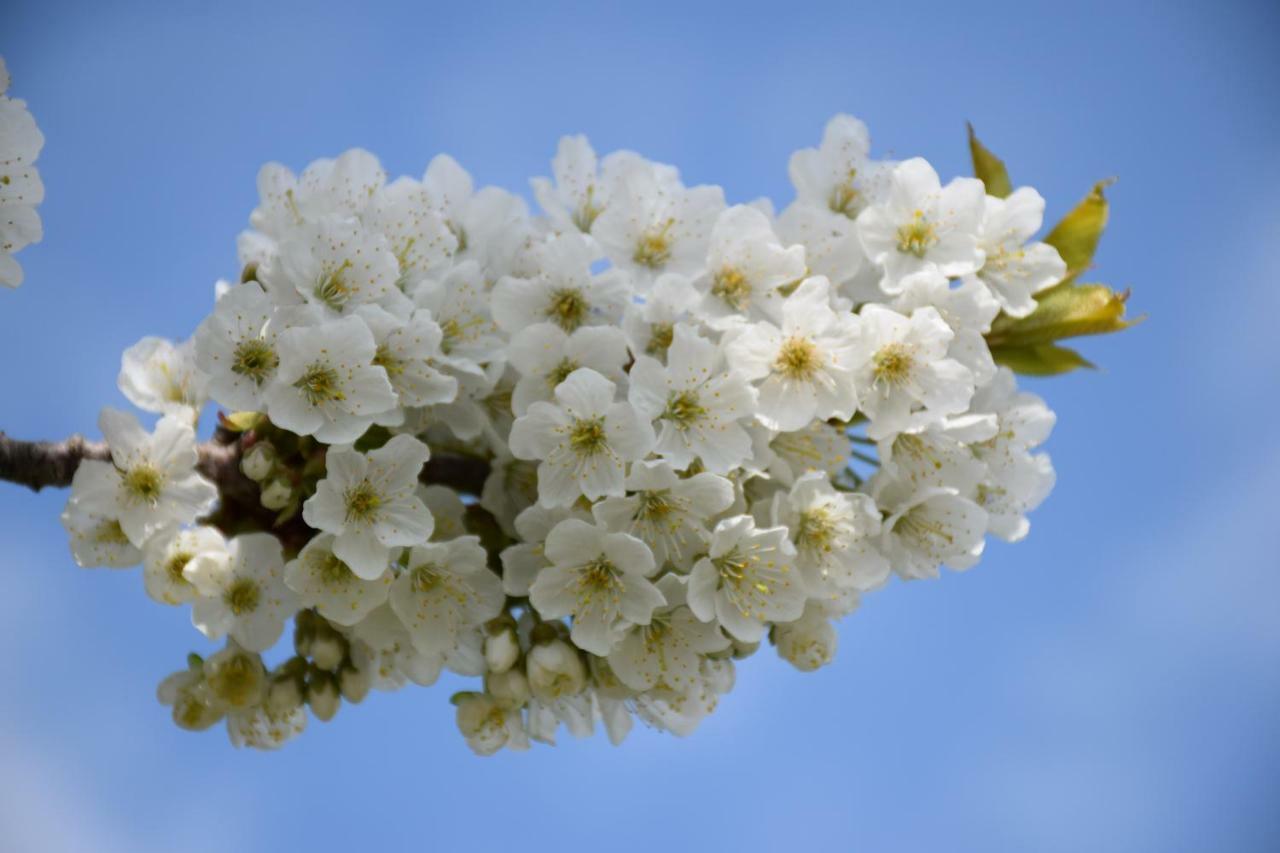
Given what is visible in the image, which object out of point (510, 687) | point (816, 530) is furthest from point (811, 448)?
point (510, 687)

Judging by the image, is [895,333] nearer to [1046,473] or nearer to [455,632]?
[1046,473]

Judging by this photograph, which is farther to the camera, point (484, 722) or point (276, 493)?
point (484, 722)

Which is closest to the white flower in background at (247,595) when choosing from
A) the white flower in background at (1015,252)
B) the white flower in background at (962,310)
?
the white flower in background at (962,310)

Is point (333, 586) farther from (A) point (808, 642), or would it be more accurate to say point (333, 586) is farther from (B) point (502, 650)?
(A) point (808, 642)

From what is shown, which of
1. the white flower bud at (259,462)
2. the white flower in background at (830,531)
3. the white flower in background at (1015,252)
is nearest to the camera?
the white flower bud at (259,462)

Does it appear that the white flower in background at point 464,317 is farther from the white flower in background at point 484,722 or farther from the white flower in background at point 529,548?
the white flower in background at point 484,722

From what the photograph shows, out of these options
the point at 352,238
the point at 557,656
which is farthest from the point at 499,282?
the point at 557,656
